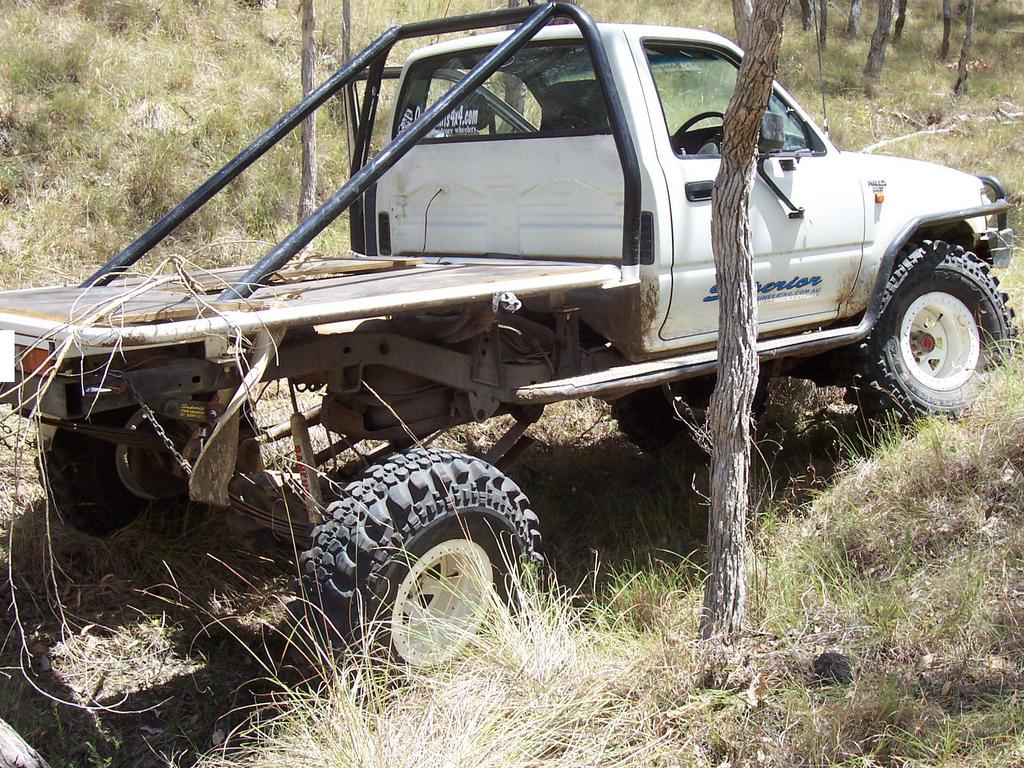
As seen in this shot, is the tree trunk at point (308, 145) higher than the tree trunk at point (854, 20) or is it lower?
lower

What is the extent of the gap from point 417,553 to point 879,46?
1651 cm

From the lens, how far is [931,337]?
5.45 m

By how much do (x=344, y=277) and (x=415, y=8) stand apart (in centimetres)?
1150

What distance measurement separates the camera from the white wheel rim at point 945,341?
535 centimetres

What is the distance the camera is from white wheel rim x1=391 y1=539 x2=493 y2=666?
Answer: 331 centimetres

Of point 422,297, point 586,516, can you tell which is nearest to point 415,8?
point 586,516

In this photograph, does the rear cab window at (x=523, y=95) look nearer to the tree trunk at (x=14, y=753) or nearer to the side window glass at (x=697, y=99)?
the side window glass at (x=697, y=99)

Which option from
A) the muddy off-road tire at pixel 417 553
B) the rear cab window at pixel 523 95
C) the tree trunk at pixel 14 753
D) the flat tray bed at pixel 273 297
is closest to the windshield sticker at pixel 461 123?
the rear cab window at pixel 523 95

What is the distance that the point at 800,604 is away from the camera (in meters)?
3.66

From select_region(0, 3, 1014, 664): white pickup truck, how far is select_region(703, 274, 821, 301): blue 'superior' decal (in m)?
0.02

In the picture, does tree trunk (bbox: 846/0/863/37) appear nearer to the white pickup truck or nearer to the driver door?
the white pickup truck

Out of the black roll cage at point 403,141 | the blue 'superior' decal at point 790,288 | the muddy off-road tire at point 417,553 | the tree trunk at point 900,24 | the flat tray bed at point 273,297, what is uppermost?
the tree trunk at point 900,24

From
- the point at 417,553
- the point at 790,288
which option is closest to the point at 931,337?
the point at 790,288

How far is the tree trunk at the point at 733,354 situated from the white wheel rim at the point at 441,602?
771mm
